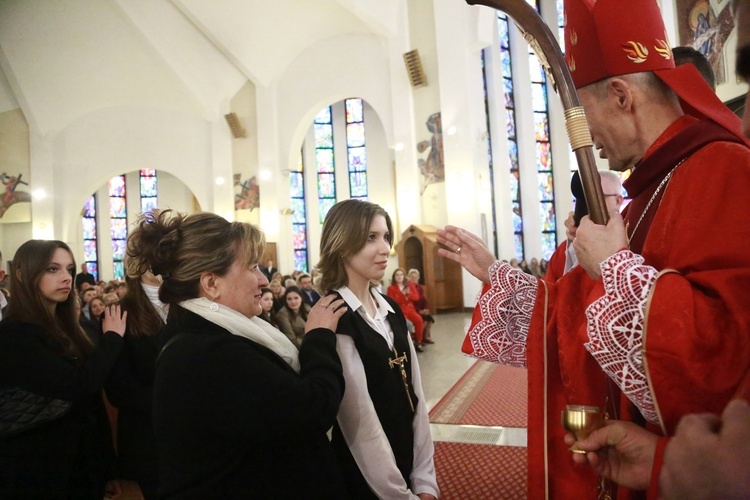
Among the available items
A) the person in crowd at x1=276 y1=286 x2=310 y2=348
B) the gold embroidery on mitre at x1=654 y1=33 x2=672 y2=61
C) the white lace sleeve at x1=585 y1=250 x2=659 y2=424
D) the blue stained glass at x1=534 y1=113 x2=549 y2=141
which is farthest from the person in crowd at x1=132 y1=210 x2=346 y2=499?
the blue stained glass at x1=534 y1=113 x2=549 y2=141

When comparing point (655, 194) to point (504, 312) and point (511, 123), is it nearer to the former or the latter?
point (504, 312)

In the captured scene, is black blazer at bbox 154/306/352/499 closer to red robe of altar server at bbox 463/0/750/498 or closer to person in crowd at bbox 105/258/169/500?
red robe of altar server at bbox 463/0/750/498

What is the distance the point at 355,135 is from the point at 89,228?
461 inches

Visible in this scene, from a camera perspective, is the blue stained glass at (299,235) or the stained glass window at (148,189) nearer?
the blue stained glass at (299,235)

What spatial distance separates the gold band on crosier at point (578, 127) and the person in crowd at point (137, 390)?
6.23 ft

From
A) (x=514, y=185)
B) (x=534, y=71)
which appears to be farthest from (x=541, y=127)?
(x=514, y=185)

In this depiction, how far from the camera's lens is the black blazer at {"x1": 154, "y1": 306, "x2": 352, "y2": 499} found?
47.8 inches

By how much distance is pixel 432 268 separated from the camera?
11984 mm

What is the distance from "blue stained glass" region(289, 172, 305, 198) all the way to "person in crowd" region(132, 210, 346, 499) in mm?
18019

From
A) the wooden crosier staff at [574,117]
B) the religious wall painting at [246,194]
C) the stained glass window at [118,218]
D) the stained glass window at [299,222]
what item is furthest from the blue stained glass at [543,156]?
the wooden crosier staff at [574,117]

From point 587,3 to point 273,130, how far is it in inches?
593

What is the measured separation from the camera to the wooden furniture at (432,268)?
12.0 m

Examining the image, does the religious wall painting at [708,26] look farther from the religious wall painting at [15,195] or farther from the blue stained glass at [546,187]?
the religious wall painting at [15,195]

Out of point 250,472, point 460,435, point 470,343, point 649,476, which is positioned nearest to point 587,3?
point 470,343
